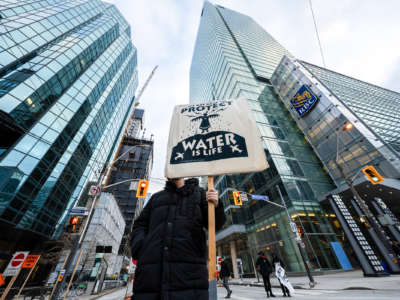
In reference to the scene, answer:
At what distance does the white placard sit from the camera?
2.42m

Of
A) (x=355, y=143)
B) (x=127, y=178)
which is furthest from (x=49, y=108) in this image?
(x=127, y=178)

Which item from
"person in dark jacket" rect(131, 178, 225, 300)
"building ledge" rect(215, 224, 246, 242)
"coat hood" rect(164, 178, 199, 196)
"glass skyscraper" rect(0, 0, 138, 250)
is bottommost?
"person in dark jacket" rect(131, 178, 225, 300)

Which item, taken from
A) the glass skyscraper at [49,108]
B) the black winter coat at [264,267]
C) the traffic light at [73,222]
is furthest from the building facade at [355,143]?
the glass skyscraper at [49,108]

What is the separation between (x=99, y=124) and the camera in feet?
103

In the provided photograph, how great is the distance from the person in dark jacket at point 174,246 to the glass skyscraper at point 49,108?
16.3 meters

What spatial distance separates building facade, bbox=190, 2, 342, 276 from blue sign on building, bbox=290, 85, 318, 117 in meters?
2.77

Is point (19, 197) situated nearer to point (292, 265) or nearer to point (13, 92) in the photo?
point (13, 92)

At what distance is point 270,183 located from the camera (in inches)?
894

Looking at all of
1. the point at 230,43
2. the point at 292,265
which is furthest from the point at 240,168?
the point at 230,43

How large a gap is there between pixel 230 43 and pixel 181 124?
50146 mm

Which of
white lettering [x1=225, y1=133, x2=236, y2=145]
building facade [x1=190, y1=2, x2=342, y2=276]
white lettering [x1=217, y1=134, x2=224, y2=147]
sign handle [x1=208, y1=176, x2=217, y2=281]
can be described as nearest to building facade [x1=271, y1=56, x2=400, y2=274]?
building facade [x1=190, y1=2, x2=342, y2=276]

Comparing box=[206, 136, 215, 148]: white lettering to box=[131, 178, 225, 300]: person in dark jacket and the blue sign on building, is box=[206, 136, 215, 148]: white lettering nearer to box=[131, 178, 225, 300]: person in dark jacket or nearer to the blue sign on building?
box=[131, 178, 225, 300]: person in dark jacket

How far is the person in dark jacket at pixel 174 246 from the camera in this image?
161 centimetres

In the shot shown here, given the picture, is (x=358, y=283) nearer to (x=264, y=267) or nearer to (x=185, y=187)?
(x=264, y=267)
